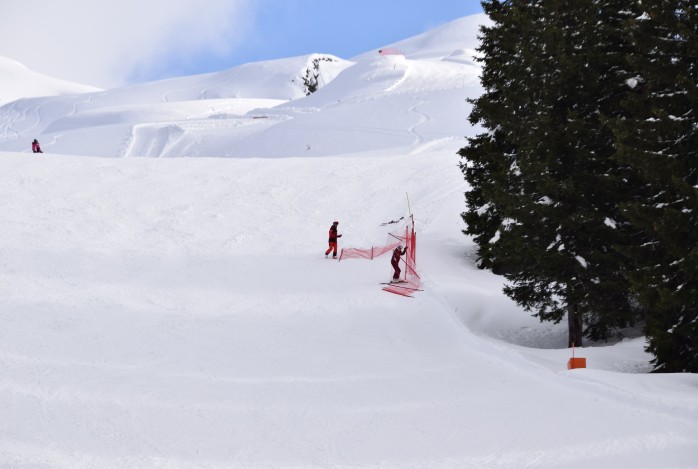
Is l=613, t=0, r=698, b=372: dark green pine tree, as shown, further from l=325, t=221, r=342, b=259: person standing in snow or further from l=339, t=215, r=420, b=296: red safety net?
l=325, t=221, r=342, b=259: person standing in snow

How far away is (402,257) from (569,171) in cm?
795

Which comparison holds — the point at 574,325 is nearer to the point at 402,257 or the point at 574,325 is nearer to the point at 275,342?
the point at 402,257

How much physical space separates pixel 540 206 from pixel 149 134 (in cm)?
6716

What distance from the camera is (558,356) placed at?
14.8m

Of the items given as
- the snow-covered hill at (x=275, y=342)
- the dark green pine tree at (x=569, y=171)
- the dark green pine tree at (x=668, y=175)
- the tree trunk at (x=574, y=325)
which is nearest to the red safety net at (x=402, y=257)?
the snow-covered hill at (x=275, y=342)

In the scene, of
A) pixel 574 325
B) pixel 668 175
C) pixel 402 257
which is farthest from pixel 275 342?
pixel 668 175

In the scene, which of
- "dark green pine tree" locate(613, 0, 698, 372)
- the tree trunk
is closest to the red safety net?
the tree trunk

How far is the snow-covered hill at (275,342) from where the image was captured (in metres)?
10.4

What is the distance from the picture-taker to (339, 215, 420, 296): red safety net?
65.5ft

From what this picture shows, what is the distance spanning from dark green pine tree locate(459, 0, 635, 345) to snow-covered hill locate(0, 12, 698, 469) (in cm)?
165

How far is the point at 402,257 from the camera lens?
22984mm

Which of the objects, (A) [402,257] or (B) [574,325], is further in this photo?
(A) [402,257]

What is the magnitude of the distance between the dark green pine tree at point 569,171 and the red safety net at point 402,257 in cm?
372

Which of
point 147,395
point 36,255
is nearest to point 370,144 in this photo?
point 36,255
